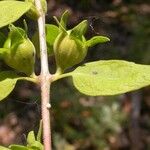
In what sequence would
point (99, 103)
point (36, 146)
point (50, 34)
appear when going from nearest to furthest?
point (36, 146) → point (50, 34) → point (99, 103)

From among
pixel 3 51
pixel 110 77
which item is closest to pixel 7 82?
pixel 3 51

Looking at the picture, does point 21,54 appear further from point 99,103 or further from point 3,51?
point 99,103

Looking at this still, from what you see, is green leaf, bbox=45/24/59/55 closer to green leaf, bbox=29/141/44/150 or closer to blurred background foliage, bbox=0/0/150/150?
green leaf, bbox=29/141/44/150

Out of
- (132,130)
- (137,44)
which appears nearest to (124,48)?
(137,44)

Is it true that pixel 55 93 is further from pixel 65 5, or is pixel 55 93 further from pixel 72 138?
pixel 72 138

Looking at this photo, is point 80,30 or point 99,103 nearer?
point 80,30

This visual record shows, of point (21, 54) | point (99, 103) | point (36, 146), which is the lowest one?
point (99, 103)

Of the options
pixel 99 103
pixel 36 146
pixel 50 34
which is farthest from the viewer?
pixel 99 103

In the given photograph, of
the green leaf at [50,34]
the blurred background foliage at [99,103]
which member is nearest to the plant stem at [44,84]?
the green leaf at [50,34]
